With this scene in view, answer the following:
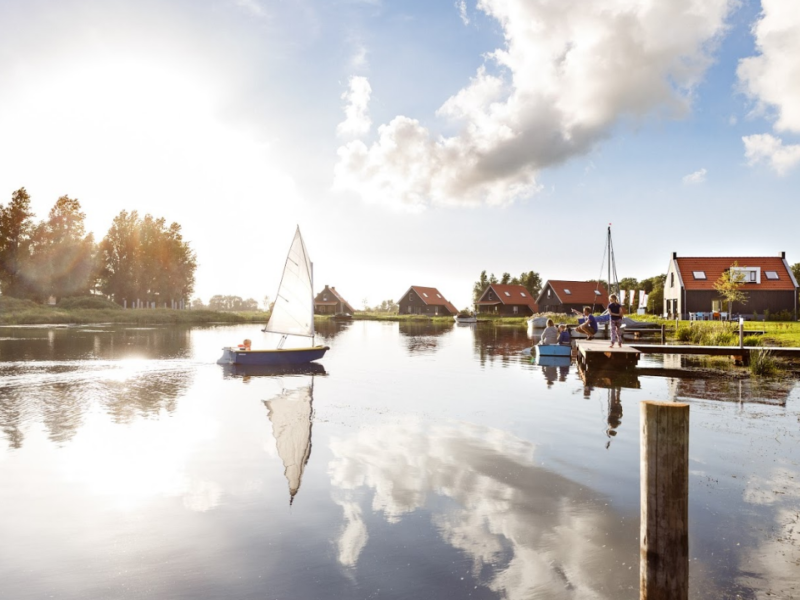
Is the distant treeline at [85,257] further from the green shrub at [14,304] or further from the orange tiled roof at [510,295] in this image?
the orange tiled roof at [510,295]

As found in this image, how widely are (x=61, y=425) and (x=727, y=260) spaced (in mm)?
56857

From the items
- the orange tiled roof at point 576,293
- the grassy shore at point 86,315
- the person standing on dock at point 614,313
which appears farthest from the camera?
the orange tiled roof at point 576,293

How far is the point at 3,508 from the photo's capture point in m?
7.69

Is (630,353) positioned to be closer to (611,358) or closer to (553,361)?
(611,358)

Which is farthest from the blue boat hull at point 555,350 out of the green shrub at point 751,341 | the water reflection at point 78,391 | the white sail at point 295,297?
the water reflection at point 78,391

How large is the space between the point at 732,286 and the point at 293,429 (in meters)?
44.7

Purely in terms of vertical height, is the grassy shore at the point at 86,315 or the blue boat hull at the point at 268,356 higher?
the grassy shore at the point at 86,315

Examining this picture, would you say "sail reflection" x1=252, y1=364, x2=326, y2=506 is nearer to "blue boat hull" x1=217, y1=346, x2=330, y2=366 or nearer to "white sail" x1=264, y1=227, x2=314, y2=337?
"blue boat hull" x1=217, y1=346, x2=330, y2=366

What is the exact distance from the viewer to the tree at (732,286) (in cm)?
4381

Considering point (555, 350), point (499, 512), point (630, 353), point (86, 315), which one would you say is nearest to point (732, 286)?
point (555, 350)

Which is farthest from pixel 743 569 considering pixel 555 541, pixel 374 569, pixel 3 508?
pixel 3 508

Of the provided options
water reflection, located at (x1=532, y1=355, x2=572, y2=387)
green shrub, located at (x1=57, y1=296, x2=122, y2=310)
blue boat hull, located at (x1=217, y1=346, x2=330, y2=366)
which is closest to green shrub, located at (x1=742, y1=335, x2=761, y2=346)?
water reflection, located at (x1=532, y1=355, x2=572, y2=387)

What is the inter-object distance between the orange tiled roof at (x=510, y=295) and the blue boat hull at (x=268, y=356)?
6266cm

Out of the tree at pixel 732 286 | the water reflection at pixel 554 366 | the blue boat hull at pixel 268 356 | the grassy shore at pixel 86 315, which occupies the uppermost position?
the tree at pixel 732 286
